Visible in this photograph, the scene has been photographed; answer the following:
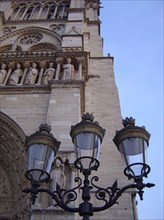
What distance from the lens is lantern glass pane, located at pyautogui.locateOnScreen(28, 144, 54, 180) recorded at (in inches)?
171

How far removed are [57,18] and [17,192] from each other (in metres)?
13.4

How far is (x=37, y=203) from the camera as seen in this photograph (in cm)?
699

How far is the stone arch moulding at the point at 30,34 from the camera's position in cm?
Result: 1722

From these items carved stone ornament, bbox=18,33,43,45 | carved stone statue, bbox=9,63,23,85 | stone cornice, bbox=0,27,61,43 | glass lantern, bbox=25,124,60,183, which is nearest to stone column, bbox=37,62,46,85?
carved stone statue, bbox=9,63,23,85

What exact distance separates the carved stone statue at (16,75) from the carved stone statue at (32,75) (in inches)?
16.1

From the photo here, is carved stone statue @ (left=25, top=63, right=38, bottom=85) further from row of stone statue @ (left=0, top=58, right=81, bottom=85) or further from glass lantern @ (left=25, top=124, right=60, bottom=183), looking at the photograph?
glass lantern @ (left=25, top=124, right=60, bottom=183)

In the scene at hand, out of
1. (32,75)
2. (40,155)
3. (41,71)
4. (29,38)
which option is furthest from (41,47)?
(40,155)

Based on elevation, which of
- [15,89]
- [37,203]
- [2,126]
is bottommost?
[37,203]

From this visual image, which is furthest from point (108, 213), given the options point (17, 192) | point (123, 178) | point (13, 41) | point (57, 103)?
point (13, 41)

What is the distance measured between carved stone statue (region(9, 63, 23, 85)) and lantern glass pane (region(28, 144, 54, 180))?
7672mm

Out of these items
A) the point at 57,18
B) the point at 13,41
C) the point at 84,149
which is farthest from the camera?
the point at 57,18

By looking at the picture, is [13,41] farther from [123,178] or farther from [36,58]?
[123,178]

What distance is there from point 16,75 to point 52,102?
2.73 m

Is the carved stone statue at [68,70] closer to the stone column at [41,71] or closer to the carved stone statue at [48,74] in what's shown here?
the carved stone statue at [48,74]
